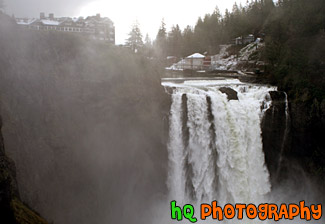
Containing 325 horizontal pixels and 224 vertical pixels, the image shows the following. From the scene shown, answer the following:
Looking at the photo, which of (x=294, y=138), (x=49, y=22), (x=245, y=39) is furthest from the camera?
(x=245, y=39)

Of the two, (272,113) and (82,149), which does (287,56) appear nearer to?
(272,113)

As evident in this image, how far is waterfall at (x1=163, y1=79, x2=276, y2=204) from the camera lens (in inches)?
628

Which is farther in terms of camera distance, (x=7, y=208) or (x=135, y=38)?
(x=135, y=38)

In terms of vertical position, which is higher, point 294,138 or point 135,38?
point 135,38

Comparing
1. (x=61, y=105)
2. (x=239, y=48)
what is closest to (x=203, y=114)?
(x=61, y=105)

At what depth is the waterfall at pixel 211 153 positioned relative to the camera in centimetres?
1595

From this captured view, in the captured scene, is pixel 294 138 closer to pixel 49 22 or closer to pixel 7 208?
pixel 7 208

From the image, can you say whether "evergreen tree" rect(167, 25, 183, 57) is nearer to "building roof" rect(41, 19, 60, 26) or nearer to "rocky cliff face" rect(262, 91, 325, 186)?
"building roof" rect(41, 19, 60, 26)

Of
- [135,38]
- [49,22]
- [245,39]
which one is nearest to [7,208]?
[49,22]

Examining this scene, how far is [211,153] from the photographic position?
53.1ft

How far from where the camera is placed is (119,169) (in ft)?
49.5

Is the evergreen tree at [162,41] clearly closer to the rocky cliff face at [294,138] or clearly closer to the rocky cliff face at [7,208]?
the rocky cliff face at [294,138]

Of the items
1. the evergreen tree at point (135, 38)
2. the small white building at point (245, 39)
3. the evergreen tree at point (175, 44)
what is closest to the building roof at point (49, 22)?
the evergreen tree at point (135, 38)

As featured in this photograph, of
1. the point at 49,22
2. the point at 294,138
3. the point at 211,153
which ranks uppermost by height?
the point at 49,22
